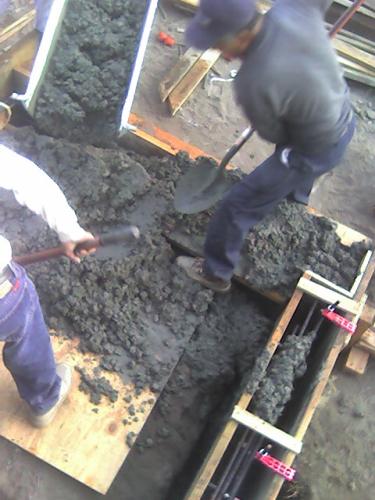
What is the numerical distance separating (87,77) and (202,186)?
1012 mm

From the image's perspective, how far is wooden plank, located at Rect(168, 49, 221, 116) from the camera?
4719 mm

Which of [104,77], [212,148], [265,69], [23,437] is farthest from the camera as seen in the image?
[212,148]

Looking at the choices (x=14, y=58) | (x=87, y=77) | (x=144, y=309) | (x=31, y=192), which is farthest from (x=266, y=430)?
(x=14, y=58)

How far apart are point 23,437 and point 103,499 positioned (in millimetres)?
527

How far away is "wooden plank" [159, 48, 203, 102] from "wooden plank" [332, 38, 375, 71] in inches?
50.0

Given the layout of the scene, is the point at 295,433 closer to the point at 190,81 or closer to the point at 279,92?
the point at 279,92

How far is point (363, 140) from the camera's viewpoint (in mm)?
5082

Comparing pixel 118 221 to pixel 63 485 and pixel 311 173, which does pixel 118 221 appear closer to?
pixel 311 173

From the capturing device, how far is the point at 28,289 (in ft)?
8.22

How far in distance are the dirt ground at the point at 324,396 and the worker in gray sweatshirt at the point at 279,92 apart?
3.77 feet

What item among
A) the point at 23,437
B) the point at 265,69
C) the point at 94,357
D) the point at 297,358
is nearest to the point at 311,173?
the point at 265,69

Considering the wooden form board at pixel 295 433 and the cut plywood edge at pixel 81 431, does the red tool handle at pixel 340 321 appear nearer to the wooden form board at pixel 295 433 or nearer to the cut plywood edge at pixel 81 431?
the wooden form board at pixel 295 433

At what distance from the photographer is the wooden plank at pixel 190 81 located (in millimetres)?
4719

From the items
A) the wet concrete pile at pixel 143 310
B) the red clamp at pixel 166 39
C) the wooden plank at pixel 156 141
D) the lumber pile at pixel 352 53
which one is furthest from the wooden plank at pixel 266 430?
the lumber pile at pixel 352 53
